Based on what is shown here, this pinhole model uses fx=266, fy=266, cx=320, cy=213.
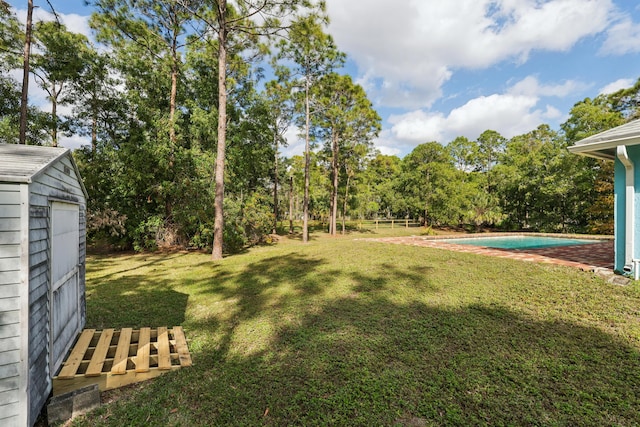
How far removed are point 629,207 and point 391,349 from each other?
6.06 metres

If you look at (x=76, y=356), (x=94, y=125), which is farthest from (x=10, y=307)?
(x=94, y=125)

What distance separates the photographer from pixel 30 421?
2068 millimetres

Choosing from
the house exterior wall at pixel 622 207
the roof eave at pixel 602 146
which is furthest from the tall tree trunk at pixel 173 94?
the house exterior wall at pixel 622 207

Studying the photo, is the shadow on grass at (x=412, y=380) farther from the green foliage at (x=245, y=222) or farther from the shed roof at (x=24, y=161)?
the green foliage at (x=245, y=222)

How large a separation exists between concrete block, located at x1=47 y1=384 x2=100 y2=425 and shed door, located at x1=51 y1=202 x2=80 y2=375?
558 millimetres

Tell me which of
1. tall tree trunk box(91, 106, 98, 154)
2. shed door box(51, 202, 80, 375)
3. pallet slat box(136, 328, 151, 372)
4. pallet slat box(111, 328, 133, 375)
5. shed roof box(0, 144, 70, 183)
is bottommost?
pallet slat box(136, 328, 151, 372)

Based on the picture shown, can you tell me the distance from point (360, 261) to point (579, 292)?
4852 mm

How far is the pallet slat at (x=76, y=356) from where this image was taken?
2566mm

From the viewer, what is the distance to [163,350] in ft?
10.6

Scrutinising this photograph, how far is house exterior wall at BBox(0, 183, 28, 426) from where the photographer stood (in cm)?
198

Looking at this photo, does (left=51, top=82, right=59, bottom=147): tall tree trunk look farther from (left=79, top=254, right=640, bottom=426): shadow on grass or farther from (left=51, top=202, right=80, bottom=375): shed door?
(left=79, top=254, right=640, bottom=426): shadow on grass

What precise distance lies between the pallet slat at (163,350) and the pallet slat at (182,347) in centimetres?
11


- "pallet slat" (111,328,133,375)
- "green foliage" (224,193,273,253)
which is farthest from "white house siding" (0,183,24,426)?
"green foliage" (224,193,273,253)

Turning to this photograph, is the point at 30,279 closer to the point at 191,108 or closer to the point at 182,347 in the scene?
the point at 182,347
